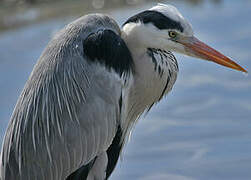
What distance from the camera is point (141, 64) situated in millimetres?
4688

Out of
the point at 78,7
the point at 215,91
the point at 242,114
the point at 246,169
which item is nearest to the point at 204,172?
the point at 246,169

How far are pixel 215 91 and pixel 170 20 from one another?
2436 mm

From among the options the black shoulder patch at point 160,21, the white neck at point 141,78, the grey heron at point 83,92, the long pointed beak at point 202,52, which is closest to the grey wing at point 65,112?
the grey heron at point 83,92

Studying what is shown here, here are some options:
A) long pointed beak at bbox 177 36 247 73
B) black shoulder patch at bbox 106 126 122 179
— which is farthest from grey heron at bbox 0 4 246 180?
black shoulder patch at bbox 106 126 122 179

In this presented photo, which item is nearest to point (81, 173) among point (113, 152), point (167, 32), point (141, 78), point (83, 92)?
point (113, 152)

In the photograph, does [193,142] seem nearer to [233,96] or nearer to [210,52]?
[233,96]

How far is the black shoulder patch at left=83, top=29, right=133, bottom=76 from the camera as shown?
4441 millimetres

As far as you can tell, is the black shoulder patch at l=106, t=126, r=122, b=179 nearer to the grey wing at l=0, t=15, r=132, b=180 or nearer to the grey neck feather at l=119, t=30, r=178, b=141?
the grey neck feather at l=119, t=30, r=178, b=141

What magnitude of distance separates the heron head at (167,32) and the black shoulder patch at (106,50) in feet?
0.53

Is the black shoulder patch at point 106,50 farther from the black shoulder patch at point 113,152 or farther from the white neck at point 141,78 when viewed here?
the black shoulder patch at point 113,152

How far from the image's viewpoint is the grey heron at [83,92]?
4340mm

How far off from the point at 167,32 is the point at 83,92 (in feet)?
2.14

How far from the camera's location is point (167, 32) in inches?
177

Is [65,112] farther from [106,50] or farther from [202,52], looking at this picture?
[202,52]
